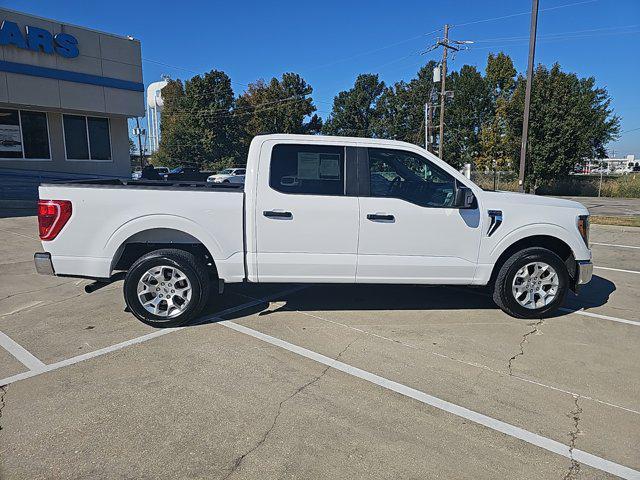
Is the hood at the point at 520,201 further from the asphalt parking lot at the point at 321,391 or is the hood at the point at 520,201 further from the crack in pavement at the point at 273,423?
the crack in pavement at the point at 273,423

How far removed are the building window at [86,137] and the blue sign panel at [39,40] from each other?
106 inches

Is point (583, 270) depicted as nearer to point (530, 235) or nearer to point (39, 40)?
point (530, 235)

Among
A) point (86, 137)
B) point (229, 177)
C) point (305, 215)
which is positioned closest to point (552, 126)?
point (229, 177)

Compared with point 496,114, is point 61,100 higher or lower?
lower

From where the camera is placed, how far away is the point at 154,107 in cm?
6581

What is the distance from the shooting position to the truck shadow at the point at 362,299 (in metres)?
5.38

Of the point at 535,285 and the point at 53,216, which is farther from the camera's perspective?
the point at 535,285

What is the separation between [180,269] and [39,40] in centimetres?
1754

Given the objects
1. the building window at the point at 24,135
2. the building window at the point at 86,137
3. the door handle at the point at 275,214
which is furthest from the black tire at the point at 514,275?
the building window at the point at 86,137

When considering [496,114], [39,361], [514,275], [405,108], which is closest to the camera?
[39,361]

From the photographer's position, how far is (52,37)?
17.4 meters

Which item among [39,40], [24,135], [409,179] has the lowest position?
[409,179]

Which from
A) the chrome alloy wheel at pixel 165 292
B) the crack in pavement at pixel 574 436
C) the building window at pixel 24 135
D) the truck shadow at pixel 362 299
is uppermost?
the building window at pixel 24 135

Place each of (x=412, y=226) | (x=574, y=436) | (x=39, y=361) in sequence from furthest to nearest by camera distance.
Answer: (x=412, y=226) → (x=39, y=361) → (x=574, y=436)
